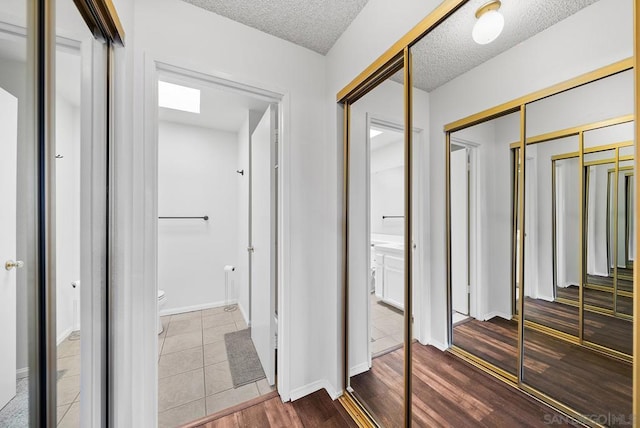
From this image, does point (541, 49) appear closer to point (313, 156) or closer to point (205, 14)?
point (313, 156)

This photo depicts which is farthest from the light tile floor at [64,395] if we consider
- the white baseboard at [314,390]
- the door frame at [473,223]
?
the door frame at [473,223]

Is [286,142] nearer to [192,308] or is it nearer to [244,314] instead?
[244,314]

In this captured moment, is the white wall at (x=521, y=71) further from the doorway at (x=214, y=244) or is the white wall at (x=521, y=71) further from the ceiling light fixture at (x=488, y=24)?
the doorway at (x=214, y=244)

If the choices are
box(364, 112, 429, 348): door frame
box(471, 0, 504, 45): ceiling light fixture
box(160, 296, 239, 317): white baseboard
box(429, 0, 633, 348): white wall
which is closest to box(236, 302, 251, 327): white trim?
box(160, 296, 239, 317): white baseboard

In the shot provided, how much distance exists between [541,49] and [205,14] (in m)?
1.62

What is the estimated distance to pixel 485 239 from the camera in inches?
36.9

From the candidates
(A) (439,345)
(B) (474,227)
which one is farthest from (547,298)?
(A) (439,345)

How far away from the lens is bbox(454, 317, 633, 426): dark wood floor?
1.99 ft

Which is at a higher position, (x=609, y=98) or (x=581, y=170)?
(x=609, y=98)

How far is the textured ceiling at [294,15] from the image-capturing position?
53.2 inches

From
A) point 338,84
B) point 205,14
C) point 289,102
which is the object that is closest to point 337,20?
point 338,84

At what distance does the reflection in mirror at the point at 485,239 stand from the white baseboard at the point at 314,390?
3.29 ft

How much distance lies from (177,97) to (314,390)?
117 inches

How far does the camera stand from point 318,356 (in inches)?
67.7
